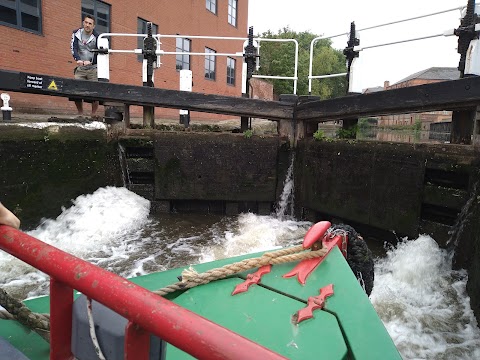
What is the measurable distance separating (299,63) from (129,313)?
31.7 metres

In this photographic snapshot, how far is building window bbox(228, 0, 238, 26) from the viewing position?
1929cm

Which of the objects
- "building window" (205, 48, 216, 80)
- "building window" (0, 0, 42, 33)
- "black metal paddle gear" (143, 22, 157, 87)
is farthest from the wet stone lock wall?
"building window" (205, 48, 216, 80)

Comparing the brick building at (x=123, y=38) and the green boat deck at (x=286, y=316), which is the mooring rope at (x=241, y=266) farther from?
the brick building at (x=123, y=38)

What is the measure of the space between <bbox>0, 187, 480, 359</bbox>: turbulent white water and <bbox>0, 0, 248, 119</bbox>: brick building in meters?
5.99

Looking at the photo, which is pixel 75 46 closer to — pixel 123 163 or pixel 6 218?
pixel 123 163

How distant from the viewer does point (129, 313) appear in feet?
2.73

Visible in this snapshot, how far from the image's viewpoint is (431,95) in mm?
4176

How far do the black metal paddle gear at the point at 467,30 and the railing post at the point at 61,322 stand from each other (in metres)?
4.69

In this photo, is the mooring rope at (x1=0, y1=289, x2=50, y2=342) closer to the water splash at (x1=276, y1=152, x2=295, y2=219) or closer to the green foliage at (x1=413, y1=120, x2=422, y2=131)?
the water splash at (x1=276, y1=152, x2=295, y2=219)

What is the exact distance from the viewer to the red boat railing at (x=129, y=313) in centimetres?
74

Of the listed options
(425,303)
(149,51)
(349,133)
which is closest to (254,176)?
(349,133)

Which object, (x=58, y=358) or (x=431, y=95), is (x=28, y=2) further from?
(x=58, y=358)

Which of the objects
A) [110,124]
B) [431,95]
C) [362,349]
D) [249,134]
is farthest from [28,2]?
[362,349]

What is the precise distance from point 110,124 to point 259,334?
490cm
